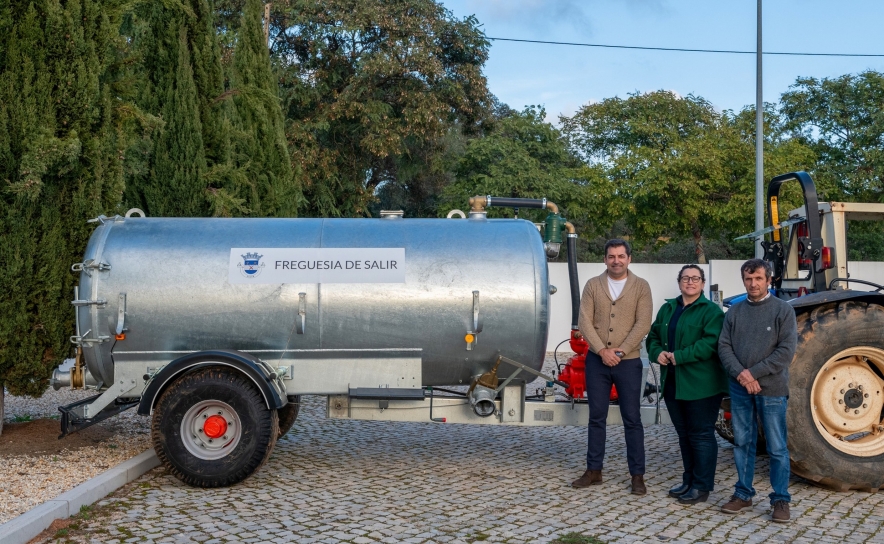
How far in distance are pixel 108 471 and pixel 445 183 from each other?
29.4 meters

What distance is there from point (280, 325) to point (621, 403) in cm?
280

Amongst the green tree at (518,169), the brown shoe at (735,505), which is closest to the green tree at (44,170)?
the brown shoe at (735,505)

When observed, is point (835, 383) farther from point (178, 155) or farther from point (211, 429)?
point (178, 155)

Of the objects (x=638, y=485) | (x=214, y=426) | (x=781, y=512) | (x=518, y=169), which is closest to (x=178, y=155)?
(x=214, y=426)

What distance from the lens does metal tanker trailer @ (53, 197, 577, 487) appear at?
668cm

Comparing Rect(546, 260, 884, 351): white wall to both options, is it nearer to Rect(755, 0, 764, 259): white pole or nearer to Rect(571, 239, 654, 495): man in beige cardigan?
Rect(755, 0, 764, 259): white pole

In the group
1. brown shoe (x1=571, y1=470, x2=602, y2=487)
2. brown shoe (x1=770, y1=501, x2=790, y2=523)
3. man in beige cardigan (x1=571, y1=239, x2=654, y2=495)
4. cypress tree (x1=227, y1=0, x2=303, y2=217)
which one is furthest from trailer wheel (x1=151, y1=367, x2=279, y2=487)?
cypress tree (x1=227, y1=0, x2=303, y2=217)

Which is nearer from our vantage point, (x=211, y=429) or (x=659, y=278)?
(x=211, y=429)

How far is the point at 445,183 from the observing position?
3550 cm

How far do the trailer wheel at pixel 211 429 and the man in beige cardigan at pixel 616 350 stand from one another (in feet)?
8.45

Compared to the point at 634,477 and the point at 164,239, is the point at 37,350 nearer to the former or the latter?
the point at 164,239

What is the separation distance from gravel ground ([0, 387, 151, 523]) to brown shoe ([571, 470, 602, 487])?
12.6 ft

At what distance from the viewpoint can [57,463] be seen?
707cm

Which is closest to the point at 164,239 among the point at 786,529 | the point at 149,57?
the point at 786,529
